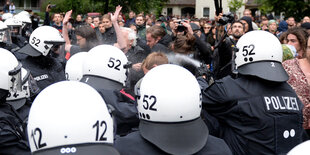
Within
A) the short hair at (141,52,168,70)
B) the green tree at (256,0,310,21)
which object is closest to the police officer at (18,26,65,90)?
the short hair at (141,52,168,70)

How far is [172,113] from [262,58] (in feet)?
4.38

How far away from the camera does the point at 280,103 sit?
12.0 ft

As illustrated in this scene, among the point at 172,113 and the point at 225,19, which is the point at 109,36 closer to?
the point at 225,19

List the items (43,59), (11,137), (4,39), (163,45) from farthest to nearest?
(4,39)
(163,45)
(43,59)
(11,137)

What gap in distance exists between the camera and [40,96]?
2.33 m

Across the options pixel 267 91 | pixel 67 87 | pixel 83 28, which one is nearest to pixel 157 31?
pixel 83 28

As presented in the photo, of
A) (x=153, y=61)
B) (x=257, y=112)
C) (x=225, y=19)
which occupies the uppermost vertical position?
(x=225, y=19)

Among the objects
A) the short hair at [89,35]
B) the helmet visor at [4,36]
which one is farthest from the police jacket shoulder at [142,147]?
the helmet visor at [4,36]

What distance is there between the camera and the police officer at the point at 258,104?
11.9 feet

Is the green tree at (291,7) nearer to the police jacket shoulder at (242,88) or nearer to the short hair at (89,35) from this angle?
the short hair at (89,35)

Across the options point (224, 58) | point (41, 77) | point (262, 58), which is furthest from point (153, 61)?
point (41, 77)

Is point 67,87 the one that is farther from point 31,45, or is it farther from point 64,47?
point 64,47

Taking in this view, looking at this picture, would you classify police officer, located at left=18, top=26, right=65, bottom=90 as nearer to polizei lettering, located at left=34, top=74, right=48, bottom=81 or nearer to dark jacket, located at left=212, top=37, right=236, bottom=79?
polizei lettering, located at left=34, top=74, right=48, bottom=81

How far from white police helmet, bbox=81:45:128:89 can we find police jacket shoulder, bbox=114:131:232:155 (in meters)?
1.15
